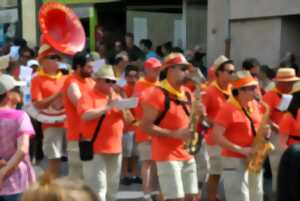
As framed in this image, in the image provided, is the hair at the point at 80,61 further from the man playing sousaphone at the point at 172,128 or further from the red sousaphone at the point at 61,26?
the red sousaphone at the point at 61,26

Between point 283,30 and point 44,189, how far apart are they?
473 inches

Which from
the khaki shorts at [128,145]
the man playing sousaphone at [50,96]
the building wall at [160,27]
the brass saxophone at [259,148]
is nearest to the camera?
the brass saxophone at [259,148]

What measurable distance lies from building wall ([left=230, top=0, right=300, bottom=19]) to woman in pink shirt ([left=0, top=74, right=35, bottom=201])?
30.3 ft

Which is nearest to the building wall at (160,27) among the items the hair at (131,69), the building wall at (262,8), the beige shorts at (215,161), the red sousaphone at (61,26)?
the building wall at (262,8)

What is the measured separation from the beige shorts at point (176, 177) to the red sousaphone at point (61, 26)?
2708 millimetres

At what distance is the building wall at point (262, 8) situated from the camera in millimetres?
13586

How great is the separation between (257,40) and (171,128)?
869cm

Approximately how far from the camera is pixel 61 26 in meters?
8.71

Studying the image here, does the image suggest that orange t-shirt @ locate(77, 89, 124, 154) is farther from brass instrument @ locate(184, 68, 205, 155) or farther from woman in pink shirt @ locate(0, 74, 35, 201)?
woman in pink shirt @ locate(0, 74, 35, 201)

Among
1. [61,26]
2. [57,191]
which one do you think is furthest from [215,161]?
[57,191]

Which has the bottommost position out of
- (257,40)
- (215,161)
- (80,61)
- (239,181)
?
(215,161)

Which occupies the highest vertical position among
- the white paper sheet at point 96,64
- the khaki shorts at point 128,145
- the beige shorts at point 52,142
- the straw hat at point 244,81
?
the white paper sheet at point 96,64

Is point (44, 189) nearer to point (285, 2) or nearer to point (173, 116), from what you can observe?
point (173, 116)

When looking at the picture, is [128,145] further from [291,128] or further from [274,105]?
[291,128]
